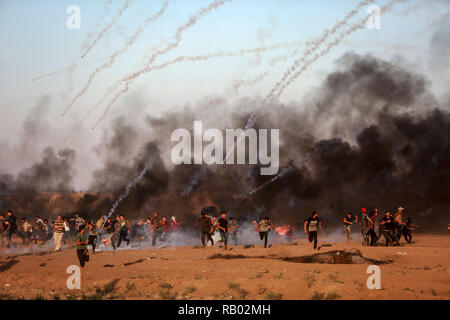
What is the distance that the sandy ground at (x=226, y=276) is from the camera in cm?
1445

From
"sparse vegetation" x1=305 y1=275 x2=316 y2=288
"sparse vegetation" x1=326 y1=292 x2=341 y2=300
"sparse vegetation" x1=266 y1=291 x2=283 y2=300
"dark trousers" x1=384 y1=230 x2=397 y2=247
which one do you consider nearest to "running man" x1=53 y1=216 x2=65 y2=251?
"sparse vegetation" x1=305 y1=275 x2=316 y2=288

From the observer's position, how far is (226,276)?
17516 mm

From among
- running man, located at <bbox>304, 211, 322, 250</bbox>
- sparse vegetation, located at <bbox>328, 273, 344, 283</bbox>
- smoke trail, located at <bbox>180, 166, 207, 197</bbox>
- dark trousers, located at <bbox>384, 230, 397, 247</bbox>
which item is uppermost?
smoke trail, located at <bbox>180, 166, 207, 197</bbox>

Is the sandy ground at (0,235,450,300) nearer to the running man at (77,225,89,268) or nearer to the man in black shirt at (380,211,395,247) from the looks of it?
the running man at (77,225,89,268)

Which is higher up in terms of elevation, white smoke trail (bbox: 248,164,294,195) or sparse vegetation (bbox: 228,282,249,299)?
white smoke trail (bbox: 248,164,294,195)

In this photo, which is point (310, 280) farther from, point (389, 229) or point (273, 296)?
point (389, 229)

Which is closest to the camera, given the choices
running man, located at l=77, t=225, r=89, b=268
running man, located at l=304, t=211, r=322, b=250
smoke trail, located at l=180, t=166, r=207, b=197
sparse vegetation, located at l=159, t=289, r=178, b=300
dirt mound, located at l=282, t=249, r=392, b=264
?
sparse vegetation, located at l=159, t=289, r=178, b=300

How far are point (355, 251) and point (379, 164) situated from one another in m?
36.8

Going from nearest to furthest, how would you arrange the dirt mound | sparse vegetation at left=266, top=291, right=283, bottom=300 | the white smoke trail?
sparse vegetation at left=266, top=291, right=283, bottom=300 < the dirt mound < the white smoke trail

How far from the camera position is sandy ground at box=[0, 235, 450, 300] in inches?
569

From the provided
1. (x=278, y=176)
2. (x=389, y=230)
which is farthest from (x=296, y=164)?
(x=389, y=230)

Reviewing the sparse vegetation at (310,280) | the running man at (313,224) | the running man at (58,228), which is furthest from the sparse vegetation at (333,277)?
the running man at (58,228)

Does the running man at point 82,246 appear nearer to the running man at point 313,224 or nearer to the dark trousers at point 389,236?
the running man at point 313,224
